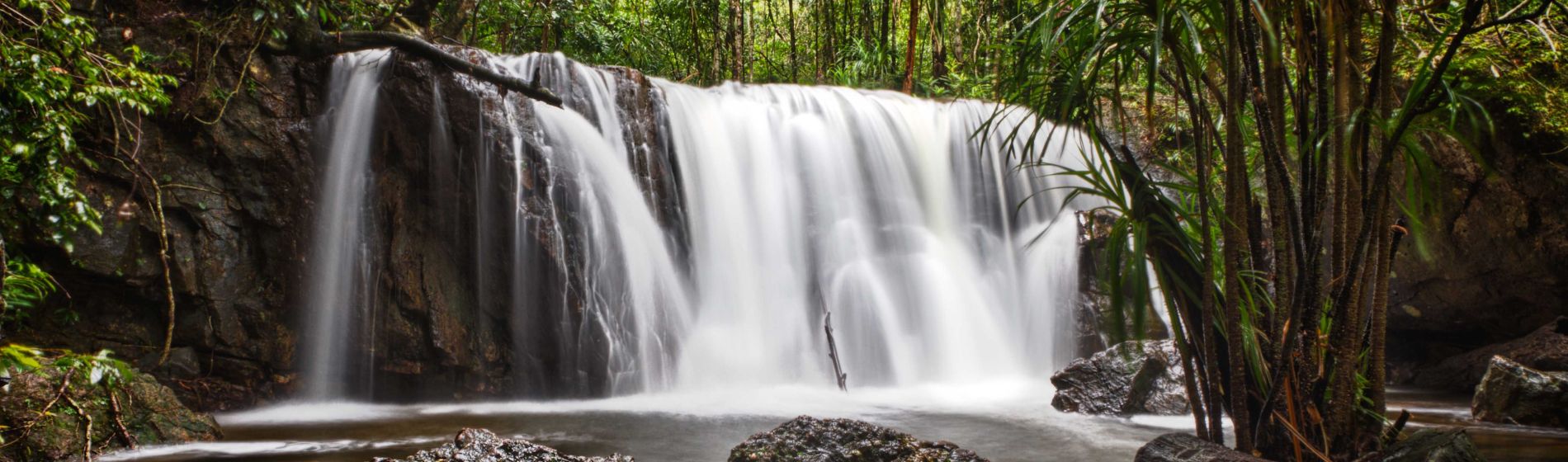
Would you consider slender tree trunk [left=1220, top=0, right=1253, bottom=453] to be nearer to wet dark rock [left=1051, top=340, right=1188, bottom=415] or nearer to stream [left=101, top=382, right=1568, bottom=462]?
stream [left=101, top=382, right=1568, bottom=462]

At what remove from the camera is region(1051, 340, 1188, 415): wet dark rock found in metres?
5.56

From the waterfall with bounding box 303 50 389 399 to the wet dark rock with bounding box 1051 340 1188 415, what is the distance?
495 cm

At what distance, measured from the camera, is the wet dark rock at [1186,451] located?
279 centimetres

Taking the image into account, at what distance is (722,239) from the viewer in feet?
26.1

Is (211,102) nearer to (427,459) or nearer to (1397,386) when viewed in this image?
(427,459)

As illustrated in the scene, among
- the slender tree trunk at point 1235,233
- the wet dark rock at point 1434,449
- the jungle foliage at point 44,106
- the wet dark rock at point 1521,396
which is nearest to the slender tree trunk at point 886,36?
the wet dark rock at point 1521,396

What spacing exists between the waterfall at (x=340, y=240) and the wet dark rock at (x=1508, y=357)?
24.9 feet

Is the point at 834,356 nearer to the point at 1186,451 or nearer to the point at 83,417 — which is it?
the point at 1186,451

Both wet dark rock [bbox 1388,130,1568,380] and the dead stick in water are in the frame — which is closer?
the dead stick in water

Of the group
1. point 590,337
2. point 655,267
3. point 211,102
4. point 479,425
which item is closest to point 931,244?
point 655,267

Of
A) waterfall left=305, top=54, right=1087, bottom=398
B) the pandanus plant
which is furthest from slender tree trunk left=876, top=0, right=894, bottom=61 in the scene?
the pandanus plant

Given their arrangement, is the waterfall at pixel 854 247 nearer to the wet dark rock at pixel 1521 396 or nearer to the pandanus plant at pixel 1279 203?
the wet dark rock at pixel 1521 396

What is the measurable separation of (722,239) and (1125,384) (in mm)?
3618

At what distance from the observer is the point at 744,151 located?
28.1 ft
